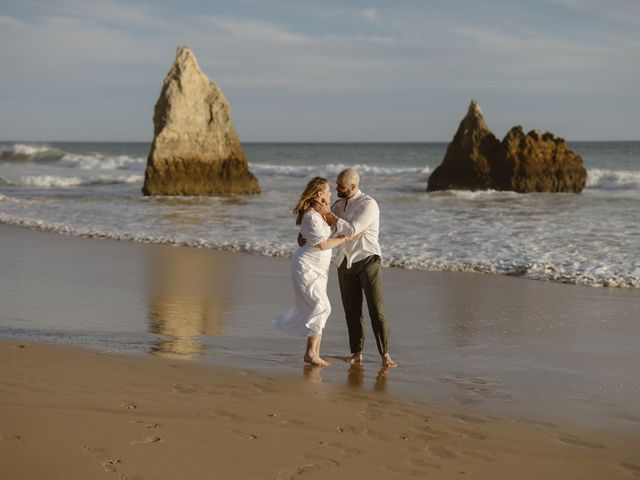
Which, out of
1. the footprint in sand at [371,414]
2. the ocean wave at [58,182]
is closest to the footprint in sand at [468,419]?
the footprint in sand at [371,414]

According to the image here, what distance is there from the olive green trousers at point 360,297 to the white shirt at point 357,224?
0.24ft

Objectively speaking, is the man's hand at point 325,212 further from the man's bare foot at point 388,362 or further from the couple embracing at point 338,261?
the man's bare foot at point 388,362

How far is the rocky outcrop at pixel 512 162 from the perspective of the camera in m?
30.9

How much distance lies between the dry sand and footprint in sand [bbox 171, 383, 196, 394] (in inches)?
0.8

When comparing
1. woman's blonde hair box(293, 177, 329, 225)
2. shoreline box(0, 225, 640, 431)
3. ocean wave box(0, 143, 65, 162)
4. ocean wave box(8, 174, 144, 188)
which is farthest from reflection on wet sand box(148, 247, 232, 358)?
ocean wave box(0, 143, 65, 162)

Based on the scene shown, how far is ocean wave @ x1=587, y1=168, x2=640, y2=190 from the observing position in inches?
1509

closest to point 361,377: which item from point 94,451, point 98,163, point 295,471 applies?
point 295,471

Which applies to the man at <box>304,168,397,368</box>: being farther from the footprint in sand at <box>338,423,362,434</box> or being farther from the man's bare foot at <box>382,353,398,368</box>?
the footprint in sand at <box>338,423,362,434</box>

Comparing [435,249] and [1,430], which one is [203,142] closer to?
[435,249]

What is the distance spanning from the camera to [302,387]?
6070 mm

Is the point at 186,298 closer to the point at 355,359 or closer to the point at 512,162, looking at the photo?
the point at 355,359

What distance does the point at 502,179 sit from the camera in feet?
102

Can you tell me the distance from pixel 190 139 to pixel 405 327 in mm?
21359

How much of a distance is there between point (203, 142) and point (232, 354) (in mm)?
22570
